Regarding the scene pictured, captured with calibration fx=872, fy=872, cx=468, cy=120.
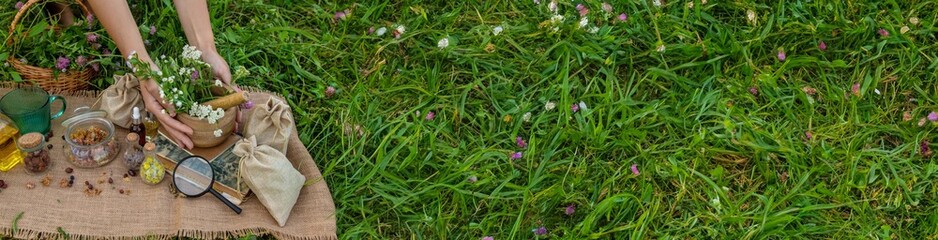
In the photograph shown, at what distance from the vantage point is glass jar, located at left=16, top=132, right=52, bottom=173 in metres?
2.70

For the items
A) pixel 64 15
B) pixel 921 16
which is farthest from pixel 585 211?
pixel 64 15

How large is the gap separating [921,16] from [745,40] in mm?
788

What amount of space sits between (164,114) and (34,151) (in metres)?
0.41

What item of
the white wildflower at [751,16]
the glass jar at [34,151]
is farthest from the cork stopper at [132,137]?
the white wildflower at [751,16]

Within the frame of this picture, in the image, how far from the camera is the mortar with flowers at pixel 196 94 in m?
2.66

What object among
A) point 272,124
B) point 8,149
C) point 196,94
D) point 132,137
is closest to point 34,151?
point 8,149

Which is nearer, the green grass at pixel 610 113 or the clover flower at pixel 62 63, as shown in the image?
the green grass at pixel 610 113

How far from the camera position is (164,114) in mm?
2764

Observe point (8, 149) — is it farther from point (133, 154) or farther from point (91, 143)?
point (133, 154)

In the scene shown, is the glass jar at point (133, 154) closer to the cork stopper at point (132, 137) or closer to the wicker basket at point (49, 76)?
the cork stopper at point (132, 137)

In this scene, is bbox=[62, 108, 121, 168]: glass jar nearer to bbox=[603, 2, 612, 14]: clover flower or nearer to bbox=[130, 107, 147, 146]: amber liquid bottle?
bbox=[130, 107, 147, 146]: amber liquid bottle

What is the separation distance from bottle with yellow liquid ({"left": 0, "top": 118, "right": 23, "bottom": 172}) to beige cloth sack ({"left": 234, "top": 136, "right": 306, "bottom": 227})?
735 millimetres

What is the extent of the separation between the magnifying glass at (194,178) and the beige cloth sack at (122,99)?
0.32 m

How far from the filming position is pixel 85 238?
2.61m
